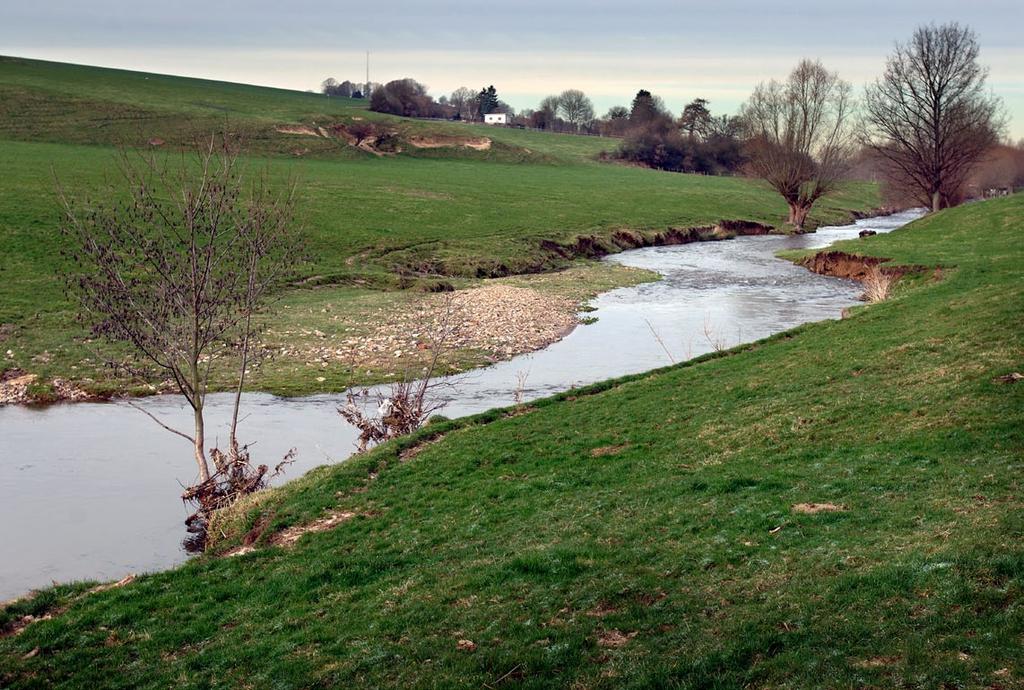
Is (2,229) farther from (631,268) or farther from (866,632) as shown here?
(866,632)

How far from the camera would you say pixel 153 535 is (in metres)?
18.0

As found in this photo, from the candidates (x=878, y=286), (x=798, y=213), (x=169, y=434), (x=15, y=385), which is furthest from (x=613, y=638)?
(x=798, y=213)

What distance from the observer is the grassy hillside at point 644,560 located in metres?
9.23

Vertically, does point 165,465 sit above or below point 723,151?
below

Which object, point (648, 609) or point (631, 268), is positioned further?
point (631, 268)

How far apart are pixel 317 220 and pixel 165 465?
37153 millimetres

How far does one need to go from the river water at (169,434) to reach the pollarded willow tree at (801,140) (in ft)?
123

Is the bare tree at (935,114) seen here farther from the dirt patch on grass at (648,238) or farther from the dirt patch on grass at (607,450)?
the dirt patch on grass at (607,450)

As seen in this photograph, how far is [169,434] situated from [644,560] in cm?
1672

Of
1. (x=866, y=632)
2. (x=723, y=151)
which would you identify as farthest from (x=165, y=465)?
(x=723, y=151)

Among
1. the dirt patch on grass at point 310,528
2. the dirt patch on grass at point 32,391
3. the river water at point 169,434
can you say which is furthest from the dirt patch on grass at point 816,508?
the dirt patch on grass at point 32,391

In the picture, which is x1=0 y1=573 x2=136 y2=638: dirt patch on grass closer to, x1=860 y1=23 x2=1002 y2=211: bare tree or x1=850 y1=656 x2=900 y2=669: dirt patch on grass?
x1=850 y1=656 x2=900 y2=669: dirt patch on grass

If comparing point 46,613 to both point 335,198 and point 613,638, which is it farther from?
point 335,198

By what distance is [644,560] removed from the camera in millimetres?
12062
